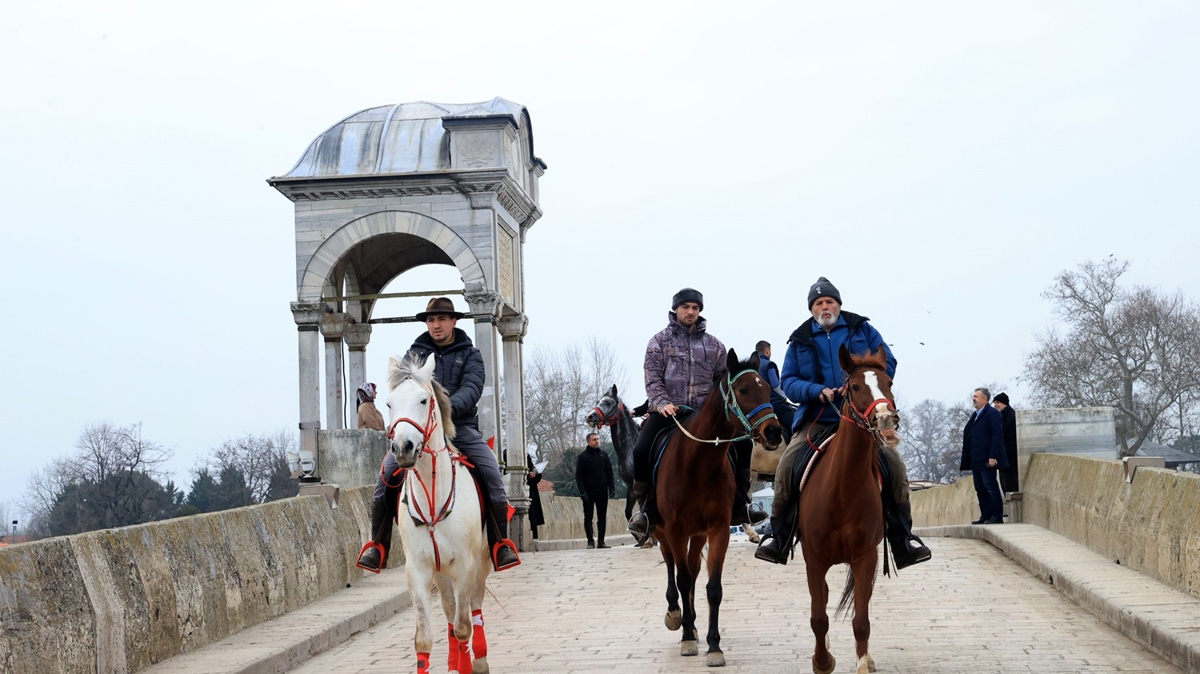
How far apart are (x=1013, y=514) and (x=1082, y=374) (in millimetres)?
53260

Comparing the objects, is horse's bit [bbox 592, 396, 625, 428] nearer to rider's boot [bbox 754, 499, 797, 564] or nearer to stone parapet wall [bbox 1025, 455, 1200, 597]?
stone parapet wall [bbox 1025, 455, 1200, 597]

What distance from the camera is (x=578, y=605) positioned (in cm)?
1412

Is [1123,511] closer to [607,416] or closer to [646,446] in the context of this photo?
[646,446]

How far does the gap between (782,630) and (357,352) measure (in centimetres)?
1766

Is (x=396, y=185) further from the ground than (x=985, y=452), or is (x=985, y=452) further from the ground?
(x=396, y=185)

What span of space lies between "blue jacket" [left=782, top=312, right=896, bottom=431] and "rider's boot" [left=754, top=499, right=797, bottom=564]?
59 centimetres

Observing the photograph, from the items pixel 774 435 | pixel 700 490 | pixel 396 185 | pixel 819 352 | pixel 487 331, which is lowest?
pixel 700 490

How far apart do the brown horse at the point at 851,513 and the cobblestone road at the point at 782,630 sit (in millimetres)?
844

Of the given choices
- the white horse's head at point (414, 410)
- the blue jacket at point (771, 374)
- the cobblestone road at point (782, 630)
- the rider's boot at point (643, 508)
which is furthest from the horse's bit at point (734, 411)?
the blue jacket at point (771, 374)

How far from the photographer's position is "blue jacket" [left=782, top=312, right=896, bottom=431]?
30.9 ft

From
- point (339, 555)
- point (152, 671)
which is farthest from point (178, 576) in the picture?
point (339, 555)

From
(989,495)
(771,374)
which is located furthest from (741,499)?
(989,495)

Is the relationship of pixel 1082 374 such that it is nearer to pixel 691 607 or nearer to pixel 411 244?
pixel 411 244

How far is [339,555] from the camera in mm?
15547
